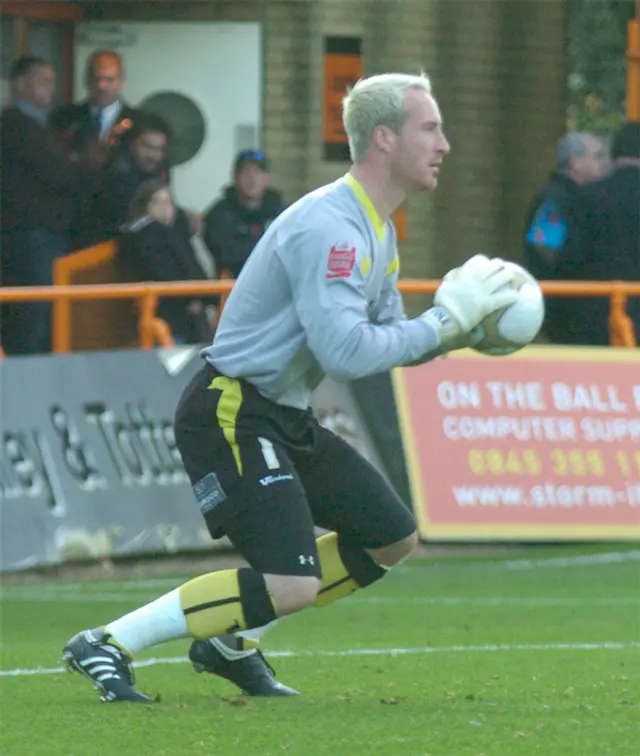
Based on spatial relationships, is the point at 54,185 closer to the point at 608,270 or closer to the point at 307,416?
the point at 608,270

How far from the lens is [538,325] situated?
6.69m

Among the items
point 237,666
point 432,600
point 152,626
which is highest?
point 152,626

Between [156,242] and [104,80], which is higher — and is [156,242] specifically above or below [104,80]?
below

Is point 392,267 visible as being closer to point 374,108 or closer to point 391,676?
point 374,108

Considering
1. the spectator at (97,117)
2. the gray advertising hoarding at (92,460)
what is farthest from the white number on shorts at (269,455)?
the spectator at (97,117)

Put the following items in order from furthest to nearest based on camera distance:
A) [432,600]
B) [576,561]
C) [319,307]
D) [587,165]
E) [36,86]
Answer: [587,165] → [36,86] → [576,561] → [432,600] → [319,307]

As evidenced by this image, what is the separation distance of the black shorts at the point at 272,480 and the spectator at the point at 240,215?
6.61 metres

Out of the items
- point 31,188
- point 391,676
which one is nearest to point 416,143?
point 391,676

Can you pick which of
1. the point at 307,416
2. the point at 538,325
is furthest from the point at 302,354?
the point at 538,325

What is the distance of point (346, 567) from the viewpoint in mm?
7176

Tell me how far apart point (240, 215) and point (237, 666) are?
6.81m

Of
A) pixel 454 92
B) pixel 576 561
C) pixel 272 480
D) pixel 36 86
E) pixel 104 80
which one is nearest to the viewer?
pixel 272 480

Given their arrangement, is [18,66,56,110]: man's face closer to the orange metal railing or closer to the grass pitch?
the orange metal railing

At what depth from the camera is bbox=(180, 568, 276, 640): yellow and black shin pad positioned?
673 cm
